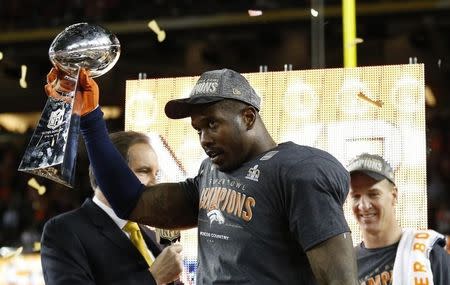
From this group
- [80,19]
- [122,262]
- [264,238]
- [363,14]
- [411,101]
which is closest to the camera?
[264,238]

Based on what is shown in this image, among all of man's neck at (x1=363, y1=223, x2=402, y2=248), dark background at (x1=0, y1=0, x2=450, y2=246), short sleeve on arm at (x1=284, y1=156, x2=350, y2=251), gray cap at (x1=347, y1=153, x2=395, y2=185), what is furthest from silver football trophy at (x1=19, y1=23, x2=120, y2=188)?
dark background at (x1=0, y1=0, x2=450, y2=246)

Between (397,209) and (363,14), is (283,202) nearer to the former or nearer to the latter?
(397,209)

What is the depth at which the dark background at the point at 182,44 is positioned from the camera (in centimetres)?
1212

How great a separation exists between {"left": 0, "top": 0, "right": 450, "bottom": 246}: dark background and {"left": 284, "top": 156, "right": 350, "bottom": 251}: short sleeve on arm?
845 centimetres

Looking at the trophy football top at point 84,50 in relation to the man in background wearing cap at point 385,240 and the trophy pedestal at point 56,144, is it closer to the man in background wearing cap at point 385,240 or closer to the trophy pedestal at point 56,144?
the trophy pedestal at point 56,144

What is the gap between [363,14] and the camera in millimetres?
12758

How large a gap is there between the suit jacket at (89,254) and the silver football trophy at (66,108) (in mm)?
539

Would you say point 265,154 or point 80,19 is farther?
point 80,19

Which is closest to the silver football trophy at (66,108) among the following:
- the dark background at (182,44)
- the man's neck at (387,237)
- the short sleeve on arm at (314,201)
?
the short sleeve on arm at (314,201)

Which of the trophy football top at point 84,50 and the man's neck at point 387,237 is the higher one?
the trophy football top at point 84,50

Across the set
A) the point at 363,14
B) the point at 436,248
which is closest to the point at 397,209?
the point at 436,248

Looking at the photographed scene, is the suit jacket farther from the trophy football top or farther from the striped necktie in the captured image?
the trophy football top

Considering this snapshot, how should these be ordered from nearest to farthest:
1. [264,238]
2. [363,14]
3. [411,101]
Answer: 1. [264,238]
2. [411,101]
3. [363,14]

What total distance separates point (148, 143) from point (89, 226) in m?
0.39
